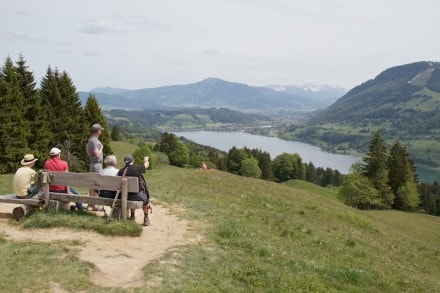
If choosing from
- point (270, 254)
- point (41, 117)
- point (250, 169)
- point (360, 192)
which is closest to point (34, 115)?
point (41, 117)

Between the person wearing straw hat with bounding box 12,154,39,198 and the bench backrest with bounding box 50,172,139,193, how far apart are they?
5.01ft

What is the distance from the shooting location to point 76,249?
12219mm

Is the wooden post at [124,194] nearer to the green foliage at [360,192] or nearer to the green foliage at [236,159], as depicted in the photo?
the green foliage at [360,192]

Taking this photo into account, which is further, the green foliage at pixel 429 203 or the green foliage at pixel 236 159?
the green foliage at pixel 236 159

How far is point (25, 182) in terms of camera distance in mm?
15844

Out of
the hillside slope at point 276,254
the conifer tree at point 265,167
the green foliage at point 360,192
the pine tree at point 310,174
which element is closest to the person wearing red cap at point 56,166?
the hillside slope at point 276,254

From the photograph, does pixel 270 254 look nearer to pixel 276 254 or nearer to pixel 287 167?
pixel 276 254

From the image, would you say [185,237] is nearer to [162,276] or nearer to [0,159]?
[162,276]

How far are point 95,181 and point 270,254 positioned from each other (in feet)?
23.8

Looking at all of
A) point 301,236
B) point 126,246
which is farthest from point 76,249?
point 301,236

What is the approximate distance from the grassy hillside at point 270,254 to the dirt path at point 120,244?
46 centimetres

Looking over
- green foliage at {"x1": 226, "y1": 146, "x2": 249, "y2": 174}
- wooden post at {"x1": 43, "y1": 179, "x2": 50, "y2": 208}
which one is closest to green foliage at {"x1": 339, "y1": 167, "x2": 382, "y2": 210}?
green foliage at {"x1": 226, "y1": 146, "x2": 249, "y2": 174}

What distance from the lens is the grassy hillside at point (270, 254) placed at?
11156 mm

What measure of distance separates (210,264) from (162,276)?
187 cm
